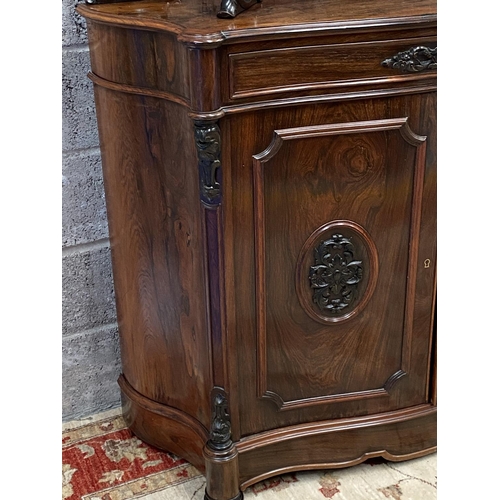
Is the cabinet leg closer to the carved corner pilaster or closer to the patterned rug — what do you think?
the carved corner pilaster

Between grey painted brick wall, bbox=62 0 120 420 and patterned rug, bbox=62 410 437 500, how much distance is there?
183 millimetres

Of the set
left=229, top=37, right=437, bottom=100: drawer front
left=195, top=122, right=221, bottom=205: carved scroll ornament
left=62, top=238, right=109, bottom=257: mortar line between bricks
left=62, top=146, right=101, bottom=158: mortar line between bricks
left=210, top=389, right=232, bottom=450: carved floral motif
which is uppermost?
left=229, top=37, right=437, bottom=100: drawer front

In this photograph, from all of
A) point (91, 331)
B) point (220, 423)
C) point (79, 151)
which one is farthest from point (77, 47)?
point (220, 423)

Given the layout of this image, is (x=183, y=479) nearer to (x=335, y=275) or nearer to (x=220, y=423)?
(x=220, y=423)

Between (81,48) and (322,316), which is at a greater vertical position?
(81,48)

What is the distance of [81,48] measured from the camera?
5.50 feet

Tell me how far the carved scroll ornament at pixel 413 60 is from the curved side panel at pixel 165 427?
2.99 ft

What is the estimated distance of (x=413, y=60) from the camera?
1368 millimetres

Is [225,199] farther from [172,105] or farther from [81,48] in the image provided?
[81,48]

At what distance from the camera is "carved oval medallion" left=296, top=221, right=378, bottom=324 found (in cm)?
151

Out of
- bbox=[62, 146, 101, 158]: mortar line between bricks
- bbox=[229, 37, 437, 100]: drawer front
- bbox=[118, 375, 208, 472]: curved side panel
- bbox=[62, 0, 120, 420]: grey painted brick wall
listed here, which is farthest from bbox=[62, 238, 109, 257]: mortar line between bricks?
bbox=[229, 37, 437, 100]: drawer front
